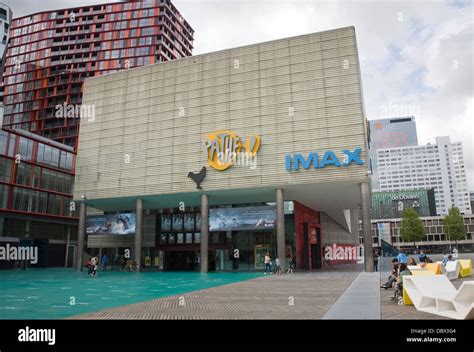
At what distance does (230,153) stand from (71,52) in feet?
256

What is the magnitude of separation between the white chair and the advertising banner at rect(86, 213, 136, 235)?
33.8 m

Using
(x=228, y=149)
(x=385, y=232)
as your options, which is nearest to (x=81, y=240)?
(x=228, y=149)

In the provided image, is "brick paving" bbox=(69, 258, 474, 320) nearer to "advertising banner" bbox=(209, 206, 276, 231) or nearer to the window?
"advertising banner" bbox=(209, 206, 276, 231)

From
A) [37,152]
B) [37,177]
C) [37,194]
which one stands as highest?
[37,152]

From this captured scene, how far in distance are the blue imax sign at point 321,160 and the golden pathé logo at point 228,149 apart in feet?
11.9

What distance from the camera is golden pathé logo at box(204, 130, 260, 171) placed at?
1432 inches

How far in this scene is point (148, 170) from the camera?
40531mm

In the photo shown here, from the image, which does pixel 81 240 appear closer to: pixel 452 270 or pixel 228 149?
pixel 228 149

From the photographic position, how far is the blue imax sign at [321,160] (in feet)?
107

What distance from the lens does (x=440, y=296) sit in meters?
10.0

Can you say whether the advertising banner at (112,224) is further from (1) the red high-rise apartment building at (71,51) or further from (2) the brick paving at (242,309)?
(1) the red high-rise apartment building at (71,51)

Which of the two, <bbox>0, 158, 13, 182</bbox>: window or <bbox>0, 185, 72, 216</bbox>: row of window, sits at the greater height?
<bbox>0, 158, 13, 182</bbox>: window

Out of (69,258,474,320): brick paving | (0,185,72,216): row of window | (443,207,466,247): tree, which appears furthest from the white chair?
(443,207,466,247): tree

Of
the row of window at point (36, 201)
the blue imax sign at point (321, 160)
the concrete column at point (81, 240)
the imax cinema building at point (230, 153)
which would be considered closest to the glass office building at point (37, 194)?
the row of window at point (36, 201)
